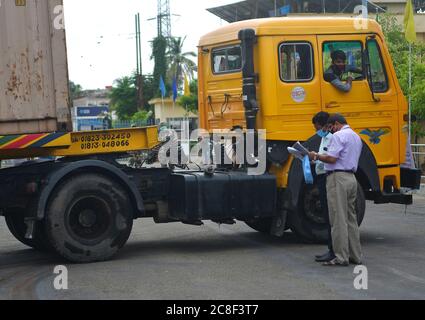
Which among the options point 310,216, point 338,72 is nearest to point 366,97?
point 338,72

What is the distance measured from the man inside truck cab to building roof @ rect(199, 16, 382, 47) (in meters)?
0.34

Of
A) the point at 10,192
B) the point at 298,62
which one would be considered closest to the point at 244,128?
the point at 298,62

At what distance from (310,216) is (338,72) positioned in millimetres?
2005

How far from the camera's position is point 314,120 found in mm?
8797

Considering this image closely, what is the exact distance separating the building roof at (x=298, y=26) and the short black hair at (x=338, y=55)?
0.95ft

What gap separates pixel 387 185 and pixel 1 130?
531 cm

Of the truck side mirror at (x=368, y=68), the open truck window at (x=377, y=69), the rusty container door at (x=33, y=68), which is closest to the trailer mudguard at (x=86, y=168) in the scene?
the rusty container door at (x=33, y=68)

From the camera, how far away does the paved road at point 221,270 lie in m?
7.07

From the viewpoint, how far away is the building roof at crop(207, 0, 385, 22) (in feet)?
150

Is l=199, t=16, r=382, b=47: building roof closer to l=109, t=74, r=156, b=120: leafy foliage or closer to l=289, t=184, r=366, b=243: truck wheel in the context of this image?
l=289, t=184, r=366, b=243: truck wheel

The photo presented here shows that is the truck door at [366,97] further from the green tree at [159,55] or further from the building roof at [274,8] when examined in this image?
the green tree at [159,55]

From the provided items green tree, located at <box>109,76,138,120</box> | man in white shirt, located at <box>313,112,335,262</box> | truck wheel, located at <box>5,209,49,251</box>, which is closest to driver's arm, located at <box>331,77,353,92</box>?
man in white shirt, located at <box>313,112,335,262</box>

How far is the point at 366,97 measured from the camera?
10109 millimetres
